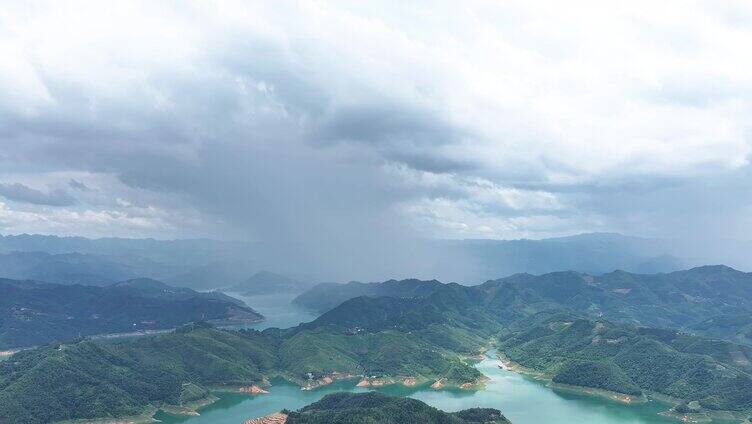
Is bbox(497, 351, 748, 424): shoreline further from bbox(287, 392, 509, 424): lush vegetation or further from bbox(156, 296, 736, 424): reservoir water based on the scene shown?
bbox(287, 392, 509, 424): lush vegetation

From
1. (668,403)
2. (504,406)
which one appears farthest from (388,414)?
(668,403)

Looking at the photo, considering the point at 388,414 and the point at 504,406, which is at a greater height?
the point at 388,414

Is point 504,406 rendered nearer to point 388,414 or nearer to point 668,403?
point 668,403

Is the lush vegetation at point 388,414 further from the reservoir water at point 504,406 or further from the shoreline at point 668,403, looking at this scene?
the shoreline at point 668,403

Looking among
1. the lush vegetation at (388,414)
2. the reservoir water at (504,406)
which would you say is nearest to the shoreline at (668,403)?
the reservoir water at (504,406)

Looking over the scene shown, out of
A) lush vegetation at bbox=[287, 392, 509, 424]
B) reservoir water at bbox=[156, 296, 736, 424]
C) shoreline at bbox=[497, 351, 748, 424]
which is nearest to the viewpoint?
lush vegetation at bbox=[287, 392, 509, 424]

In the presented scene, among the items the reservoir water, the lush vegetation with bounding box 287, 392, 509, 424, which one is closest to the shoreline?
the reservoir water

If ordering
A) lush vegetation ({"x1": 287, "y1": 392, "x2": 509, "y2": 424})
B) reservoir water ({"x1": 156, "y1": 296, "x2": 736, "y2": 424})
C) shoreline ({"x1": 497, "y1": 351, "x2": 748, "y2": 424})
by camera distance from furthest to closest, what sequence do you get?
1. shoreline ({"x1": 497, "y1": 351, "x2": 748, "y2": 424})
2. reservoir water ({"x1": 156, "y1": 296, "x2": 736, "y2": 424})
3. lush vegetation ({"x1": 287, "y1": 392, "x2": 509, "y2": 424})

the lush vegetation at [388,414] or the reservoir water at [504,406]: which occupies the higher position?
the lush vegetation at [388,414]
